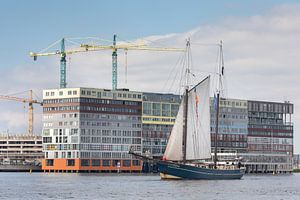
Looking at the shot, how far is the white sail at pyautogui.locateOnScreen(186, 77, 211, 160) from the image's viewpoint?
18312 centimetres

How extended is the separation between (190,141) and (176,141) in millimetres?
5065

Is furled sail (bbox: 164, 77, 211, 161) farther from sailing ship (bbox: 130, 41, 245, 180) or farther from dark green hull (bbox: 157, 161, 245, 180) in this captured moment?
dark green hull (bbox: 157, 161, 245, 180)

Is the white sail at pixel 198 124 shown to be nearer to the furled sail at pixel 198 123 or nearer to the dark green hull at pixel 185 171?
the furled sail at pixel 198 123

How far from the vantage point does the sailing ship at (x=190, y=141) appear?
7028 inches

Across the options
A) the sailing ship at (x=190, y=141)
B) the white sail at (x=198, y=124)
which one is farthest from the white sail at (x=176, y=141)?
the white sail at (x=198, y=124)

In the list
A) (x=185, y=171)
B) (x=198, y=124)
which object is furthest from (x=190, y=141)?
(x=185, y=171)

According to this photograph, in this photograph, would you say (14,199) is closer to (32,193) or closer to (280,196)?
(32,193)

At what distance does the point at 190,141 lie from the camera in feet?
600

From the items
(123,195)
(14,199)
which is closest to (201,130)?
(123,195)

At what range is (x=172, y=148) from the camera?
586 ft

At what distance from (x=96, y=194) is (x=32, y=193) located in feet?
34.7

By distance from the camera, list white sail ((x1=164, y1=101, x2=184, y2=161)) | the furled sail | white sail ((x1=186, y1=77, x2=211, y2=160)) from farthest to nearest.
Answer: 1. white sail ((x1=186, y1=77, x2=211, y2=160))
2. the furled sail
3. white sail ((x1=164, y1=101, x2=184, y2=161))

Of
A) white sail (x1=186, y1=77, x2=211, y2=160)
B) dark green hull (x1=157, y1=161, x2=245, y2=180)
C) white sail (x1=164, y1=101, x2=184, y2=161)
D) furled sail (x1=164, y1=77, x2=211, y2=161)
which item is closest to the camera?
white sail (x1=164, y1=101, x2=184, y2=161)

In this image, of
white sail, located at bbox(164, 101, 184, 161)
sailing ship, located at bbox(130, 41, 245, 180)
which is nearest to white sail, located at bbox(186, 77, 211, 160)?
sailing ship, located at bbox(130, 41, 245, 180)
